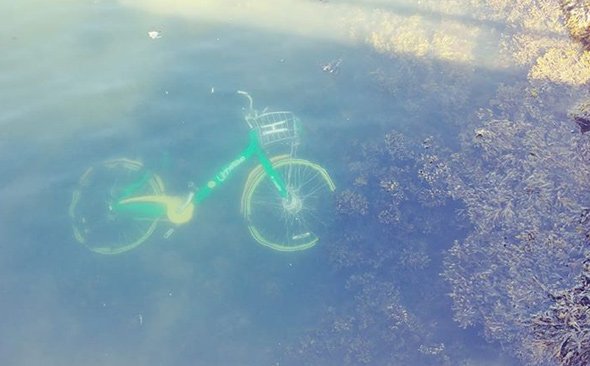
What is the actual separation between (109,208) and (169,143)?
1.47 meters

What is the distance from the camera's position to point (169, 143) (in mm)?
7844

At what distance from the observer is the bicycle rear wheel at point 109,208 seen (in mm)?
7391

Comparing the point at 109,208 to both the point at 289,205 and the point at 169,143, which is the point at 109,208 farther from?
the point at 289,205

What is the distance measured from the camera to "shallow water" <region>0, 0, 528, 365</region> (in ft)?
23.2

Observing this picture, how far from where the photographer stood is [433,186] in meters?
7.53

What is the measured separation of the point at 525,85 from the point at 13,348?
942 cm

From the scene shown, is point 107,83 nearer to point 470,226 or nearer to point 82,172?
point 82,172

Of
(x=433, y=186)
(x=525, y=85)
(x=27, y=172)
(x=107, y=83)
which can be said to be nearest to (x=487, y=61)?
(x=525, y=85)

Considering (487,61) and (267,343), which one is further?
(487,61)

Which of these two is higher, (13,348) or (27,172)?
(27,172)

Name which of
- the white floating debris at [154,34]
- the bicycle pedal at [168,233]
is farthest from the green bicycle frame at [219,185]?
the white floating debris at [154,34]

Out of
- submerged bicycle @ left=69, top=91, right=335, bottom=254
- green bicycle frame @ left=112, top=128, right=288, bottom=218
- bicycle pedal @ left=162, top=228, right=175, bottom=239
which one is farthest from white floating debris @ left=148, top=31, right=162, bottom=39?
bicycle pedal @ left=162, top=228, right=175, bottom=239

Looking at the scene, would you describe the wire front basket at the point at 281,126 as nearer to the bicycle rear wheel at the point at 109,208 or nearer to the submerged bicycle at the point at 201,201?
the submerged bicycle at the point at 201,201

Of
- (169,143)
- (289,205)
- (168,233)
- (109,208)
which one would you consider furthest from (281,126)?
(109,208)
